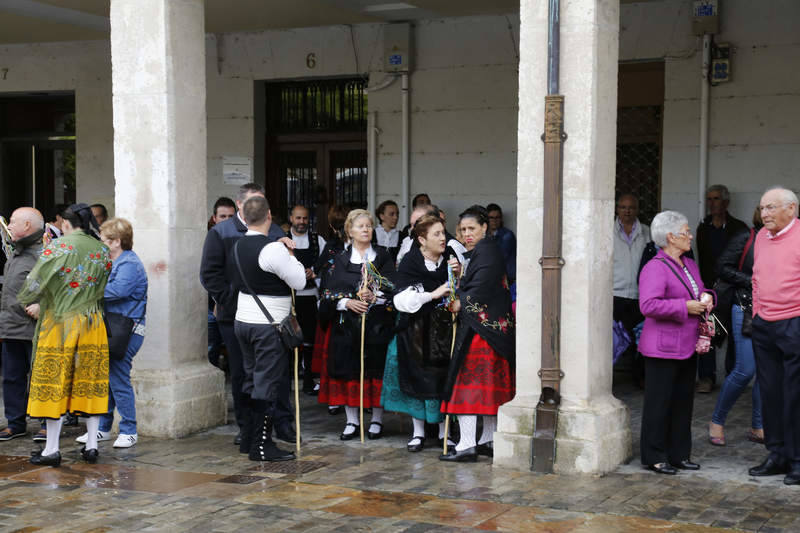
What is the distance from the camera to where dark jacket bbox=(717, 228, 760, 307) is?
23.9 feet

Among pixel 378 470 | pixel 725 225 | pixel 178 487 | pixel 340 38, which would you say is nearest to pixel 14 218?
pixel 178 487

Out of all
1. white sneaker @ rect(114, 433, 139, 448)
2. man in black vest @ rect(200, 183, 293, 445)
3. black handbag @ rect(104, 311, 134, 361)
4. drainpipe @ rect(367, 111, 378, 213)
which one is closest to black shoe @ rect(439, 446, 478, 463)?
man in black vest @ rect(200, 183, 293, 445)

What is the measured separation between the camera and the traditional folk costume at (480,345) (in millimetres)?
7016

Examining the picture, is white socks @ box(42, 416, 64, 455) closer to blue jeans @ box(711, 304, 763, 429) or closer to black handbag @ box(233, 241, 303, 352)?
black handbag @ box(233, 241, 303, 352)

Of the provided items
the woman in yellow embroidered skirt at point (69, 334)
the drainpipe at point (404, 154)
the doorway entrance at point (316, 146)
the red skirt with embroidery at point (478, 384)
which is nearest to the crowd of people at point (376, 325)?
the red skirt with embroidery at point (478, 384)

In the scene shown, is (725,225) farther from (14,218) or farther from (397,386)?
(14,218)

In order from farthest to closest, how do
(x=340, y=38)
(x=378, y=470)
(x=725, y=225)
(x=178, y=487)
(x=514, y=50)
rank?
(x=340, y=38) → (x=514, y=50) → (x=725, y=225) → (x=378, y=470) → (x=178, y=487)

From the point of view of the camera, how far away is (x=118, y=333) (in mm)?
7469

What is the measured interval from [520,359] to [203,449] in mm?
2429

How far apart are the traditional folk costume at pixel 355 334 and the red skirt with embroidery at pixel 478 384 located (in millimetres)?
861

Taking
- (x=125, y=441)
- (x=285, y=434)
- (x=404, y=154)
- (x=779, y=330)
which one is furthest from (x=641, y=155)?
(x=125, y=441)

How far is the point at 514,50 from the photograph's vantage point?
11.6m

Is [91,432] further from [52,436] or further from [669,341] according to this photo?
[669,341]

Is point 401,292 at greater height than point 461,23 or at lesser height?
lesser
